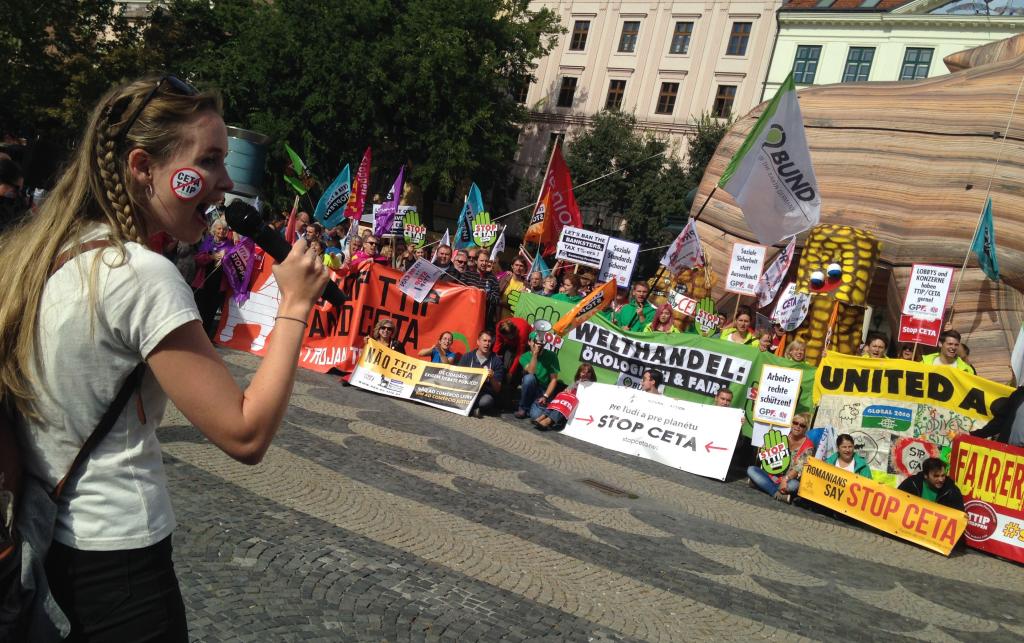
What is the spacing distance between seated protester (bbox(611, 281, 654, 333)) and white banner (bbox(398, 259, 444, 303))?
2.49m

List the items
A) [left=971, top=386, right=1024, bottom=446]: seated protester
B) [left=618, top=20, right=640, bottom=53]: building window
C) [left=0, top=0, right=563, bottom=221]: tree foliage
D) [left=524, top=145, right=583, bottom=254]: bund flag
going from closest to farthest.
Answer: [left=971, top=386, right=1024, bottom=446]: seated protester, [left=524, top=145, right=583, bottom=254]: bund flag, [left=0, top=0, right=563, bottom=221]: tree foliage, [left=618, top=20, right=640, bottom=53]: building window

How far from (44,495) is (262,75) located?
36735mm

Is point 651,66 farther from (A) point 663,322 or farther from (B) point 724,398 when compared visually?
(B) point 724,398

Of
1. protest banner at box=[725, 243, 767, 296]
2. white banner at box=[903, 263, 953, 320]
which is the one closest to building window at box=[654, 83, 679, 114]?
protest banner at box=[725, 243, 767, 296]

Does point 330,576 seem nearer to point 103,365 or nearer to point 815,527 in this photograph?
point 103,365

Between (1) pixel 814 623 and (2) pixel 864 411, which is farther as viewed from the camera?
(2) pixel 864 411

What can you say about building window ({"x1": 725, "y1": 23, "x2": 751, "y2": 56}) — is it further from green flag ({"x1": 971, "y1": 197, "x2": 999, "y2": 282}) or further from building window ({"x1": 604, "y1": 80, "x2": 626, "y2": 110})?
green flag ({"x1": 971, "y1": 197, "x2": 999, "y2": 282})

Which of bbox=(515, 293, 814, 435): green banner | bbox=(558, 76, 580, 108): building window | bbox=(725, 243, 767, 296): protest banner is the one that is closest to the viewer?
bbox=(515, 293, 814, 435): green banner

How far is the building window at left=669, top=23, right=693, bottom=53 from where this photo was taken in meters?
47.4

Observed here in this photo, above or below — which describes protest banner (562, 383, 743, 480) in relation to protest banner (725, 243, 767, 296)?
below

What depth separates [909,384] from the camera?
10102 millimetres

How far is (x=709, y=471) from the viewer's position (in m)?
10.4

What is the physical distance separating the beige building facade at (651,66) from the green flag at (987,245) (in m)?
33.6

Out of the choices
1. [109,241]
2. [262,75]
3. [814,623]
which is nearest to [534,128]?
[262,75]
